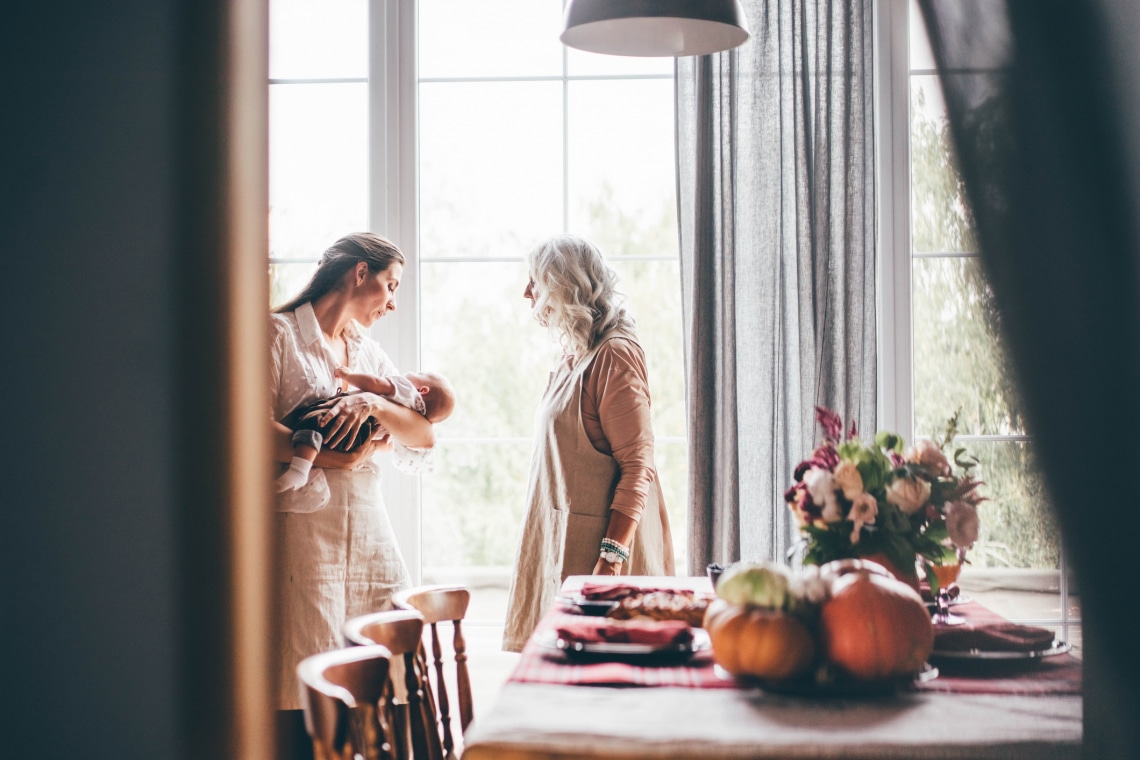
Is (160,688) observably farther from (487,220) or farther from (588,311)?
(487,220)

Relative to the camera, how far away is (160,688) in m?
0.24

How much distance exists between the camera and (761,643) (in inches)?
39.2

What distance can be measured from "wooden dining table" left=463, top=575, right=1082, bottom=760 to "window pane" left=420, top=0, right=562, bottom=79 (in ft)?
7.47

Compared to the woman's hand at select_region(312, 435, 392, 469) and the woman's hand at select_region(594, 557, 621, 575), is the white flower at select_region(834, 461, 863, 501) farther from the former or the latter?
the woman's hand at select_region(312, 435, 392, 469)

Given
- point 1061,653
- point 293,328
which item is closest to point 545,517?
point 293,328

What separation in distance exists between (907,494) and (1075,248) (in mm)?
1077

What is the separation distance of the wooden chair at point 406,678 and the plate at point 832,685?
0.55 metres

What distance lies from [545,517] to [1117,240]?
2.03m

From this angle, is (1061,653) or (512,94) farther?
(512,94)

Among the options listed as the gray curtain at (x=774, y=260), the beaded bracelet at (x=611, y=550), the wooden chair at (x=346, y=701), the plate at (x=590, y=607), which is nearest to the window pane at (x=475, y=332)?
the gray curtain at (x=774, y=260)

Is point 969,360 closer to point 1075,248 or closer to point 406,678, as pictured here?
point 1075,248

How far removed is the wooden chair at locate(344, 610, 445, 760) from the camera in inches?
50.8

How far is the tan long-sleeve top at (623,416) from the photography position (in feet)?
7.08

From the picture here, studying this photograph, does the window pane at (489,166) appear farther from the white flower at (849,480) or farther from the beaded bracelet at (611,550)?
the white flower at (849,480)
